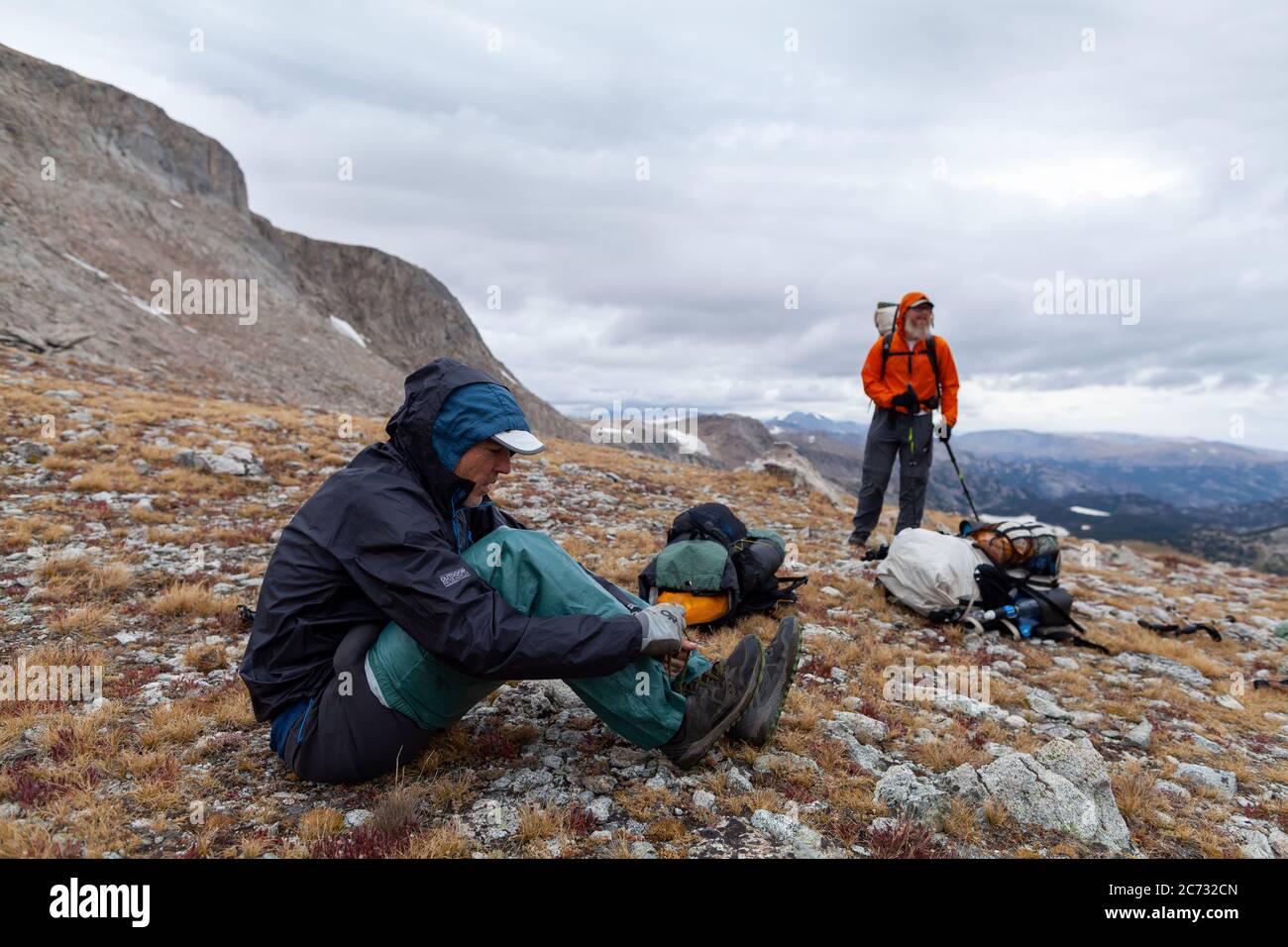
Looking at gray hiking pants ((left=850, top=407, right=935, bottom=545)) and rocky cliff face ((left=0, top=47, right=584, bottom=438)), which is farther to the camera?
rocky cliff face ((left=0, top=47, right=584, bottom=438))

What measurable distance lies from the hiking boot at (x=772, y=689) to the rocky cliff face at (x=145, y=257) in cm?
3473

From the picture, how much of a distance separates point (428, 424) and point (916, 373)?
9.65 metres

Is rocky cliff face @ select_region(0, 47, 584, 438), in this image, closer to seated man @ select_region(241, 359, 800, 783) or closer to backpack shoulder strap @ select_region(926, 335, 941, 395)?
backpack shoulder strap @ select_region(926, 335, 941, 395)

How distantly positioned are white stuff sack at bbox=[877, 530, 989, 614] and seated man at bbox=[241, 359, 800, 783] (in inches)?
205

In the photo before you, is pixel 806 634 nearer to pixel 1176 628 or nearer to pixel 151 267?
pixel 1176 628

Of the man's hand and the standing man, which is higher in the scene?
the standing man

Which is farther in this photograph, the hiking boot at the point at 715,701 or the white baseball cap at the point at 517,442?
the hiking boot at the point at 715,701

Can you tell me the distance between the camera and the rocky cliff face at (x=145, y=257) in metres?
33.7

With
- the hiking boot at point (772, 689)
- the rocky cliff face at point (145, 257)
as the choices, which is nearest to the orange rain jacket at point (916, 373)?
the hiking boot at point (772, 689)

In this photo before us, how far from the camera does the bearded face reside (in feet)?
35.4

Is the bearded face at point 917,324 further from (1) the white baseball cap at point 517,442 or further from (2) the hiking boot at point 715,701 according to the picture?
(1) the white baseball cap at point 517,442

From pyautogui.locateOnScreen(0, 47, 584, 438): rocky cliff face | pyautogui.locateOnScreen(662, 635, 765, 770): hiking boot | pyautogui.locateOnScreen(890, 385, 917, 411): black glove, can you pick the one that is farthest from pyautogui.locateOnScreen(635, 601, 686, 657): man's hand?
pyautogui.locateOnScreen(0, 47, 584, 438): rocky cliff face

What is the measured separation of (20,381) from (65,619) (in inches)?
666

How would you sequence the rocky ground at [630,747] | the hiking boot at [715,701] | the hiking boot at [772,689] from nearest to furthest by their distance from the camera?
1. the rocky ground at [630,747]
2. the hiking boot at [715,701]
3. the hiking boot at [772,689]
